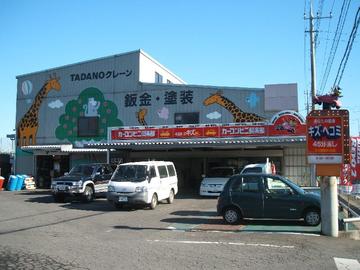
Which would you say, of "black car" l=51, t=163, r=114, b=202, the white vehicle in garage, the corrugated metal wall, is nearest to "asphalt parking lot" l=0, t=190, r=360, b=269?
"black car" l=51, t=163, r=114, b=202

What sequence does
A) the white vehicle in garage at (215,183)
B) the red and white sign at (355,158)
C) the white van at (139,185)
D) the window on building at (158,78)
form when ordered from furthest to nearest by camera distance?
the window on building at (158,78) → the white vehicle in garage at (215,183) → the white van at (139,185) → the red and white sign at (355,158)

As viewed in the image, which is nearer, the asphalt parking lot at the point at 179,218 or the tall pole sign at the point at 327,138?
the tall pole sign at the point at 327,138

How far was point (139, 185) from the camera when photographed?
18266 mm

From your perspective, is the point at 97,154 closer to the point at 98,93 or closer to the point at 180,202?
the point at 98,93

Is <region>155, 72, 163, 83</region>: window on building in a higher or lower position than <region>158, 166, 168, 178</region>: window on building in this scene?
higher

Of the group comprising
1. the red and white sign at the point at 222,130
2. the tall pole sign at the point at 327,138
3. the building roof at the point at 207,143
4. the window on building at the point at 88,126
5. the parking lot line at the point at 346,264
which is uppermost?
the window on building at the point at 88,126

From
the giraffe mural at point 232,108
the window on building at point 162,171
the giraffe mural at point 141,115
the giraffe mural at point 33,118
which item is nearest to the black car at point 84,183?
the window on building at point 162,171

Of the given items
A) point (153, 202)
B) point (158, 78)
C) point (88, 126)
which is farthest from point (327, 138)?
point (158, 78)

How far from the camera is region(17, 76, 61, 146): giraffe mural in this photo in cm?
3685

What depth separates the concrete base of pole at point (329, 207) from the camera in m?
11.9

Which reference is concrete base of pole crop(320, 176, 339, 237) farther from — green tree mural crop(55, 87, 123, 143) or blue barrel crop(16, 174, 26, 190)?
blue barrel crop(16, 174, 26, 190)

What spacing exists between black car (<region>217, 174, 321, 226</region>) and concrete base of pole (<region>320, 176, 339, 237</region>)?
1627 millimetres

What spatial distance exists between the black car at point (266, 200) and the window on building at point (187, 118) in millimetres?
17519

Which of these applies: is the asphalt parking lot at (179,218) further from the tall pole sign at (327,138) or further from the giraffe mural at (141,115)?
the giraffe mural at (141,115)
